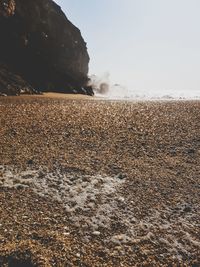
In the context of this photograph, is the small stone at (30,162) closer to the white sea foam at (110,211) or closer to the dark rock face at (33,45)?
the white sea foam at (110,211)

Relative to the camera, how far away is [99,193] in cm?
809

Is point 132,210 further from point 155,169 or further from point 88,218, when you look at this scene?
point 155,169

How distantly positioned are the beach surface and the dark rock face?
1426 centimetres

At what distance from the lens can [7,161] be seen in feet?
31.6

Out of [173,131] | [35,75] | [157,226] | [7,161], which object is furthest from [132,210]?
[35,75]

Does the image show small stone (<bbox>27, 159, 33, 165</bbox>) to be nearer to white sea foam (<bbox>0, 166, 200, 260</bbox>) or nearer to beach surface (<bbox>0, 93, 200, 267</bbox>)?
beach surface (<bbox>0, 93, 200, 267</bbox>)

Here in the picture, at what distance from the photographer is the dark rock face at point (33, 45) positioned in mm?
29062

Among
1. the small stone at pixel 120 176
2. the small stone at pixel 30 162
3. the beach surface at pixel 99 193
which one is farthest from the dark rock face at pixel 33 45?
the small stone at pixel 120 176

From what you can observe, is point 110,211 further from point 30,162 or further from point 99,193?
point 30,162

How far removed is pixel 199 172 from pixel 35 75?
24.6 metres

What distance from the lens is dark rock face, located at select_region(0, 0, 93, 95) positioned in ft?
95.3

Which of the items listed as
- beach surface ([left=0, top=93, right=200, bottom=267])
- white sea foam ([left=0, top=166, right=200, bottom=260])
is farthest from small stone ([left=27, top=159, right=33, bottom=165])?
white sea foam ([left=0, top=166, right=200, bottom=260])

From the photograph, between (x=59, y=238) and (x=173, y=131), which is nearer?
(x=59, y=238)

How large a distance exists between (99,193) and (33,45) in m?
26.4
